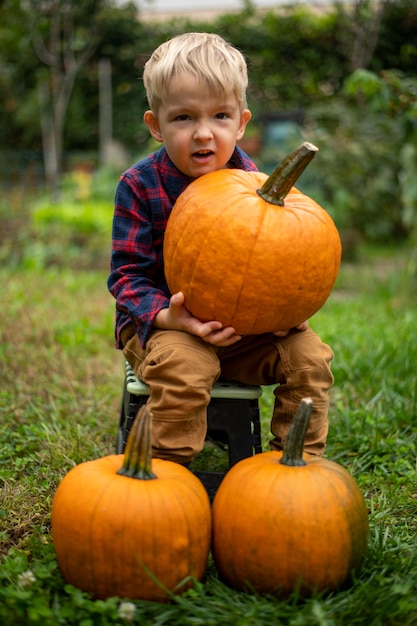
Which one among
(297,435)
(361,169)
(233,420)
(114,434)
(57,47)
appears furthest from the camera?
(57,47)

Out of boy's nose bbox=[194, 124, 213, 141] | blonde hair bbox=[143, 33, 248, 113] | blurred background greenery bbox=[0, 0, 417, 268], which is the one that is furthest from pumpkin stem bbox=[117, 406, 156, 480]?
blurred background greenery bbox=[0, 0, 417, 268]

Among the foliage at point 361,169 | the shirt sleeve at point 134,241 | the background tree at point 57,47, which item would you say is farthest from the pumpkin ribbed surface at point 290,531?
the background tree at point 57,47

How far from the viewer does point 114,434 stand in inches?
119

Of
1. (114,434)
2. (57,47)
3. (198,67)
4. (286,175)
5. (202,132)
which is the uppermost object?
(57,47)

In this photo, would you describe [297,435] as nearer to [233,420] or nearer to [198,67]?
[233,420]

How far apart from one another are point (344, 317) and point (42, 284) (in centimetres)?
234

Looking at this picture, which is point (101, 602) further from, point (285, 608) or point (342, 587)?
point (342, 587)

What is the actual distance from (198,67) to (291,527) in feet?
4.29

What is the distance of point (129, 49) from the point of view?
1349cm

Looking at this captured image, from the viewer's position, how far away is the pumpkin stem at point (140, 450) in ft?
5.74

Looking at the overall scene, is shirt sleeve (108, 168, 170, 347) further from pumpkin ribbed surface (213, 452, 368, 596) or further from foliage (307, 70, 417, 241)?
foliage (307, 70, 417, 241)

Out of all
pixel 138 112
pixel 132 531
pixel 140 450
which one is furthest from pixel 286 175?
pixel 138 112

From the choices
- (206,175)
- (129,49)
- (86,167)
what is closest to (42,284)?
(206,175)

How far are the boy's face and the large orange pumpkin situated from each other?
0.48 feet
